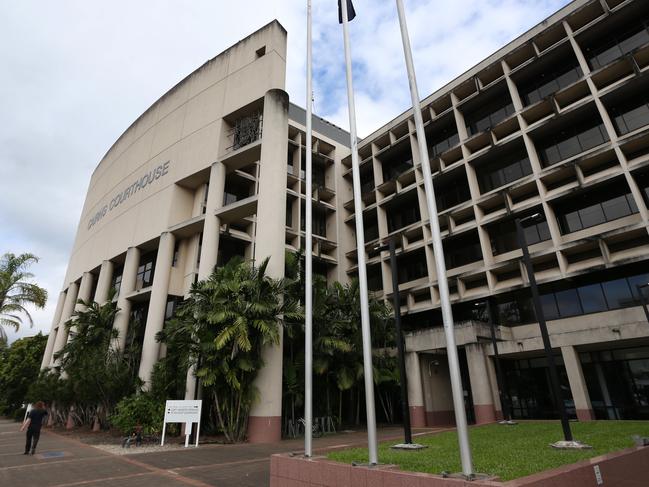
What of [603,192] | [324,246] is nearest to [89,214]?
[324,246]

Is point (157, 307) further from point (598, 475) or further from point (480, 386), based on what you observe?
point (598, 475)

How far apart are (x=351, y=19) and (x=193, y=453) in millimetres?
15273

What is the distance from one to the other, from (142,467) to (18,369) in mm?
Result: 42136

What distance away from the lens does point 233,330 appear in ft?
52.0

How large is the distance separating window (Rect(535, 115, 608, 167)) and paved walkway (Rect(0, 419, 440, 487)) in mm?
23954

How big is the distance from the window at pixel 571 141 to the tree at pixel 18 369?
49.7 metres

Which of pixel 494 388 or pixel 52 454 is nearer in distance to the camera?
pixel 52 454

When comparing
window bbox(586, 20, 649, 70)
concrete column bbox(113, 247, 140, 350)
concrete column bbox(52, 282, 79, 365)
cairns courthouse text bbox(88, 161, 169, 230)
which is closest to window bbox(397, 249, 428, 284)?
window bbox(586, 20, 649, 70)

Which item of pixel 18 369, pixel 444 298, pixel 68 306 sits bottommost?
pixel 444 298

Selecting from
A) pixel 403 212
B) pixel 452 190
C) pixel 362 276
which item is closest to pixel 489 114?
pixel 452 190

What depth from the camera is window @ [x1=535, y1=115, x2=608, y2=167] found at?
2431 cm

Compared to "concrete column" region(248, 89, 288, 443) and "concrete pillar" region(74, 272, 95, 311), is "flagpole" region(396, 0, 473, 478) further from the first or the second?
"concrete pillar" region(74, 272, 95, 311)

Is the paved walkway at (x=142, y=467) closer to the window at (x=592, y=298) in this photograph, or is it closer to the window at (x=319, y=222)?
the window at (x=592, y=298)

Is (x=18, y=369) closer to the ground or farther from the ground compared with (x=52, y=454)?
farther from the ground
